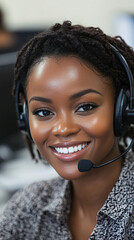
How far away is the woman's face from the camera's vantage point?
1025 mm

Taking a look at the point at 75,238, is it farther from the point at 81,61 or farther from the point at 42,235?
the point at 81,61

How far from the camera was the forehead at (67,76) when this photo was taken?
1.02 metres

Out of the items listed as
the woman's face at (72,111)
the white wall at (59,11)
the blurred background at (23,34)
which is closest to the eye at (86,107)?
the woman's face at (72,111)

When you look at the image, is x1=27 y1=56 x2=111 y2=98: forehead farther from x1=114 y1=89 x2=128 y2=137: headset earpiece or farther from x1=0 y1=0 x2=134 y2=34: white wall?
x1=0 y1=0 x2=134 y2=34: white wall

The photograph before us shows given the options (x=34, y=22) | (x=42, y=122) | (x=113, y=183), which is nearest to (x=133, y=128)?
(x=113, y=183)

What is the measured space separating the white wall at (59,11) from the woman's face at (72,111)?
304 centimetres

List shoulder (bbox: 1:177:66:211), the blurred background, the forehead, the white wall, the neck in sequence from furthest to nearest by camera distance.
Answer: the white wall < the blurred background < shoulder (bbox: 1:177:66:211) < the neck < the forehead

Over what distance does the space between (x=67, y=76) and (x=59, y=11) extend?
3.34 metres

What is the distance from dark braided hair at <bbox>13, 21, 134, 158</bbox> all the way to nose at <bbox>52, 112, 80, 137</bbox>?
0.14 m

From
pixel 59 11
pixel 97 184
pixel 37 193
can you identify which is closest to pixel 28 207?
pixel 37 193

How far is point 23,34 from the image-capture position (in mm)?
3541

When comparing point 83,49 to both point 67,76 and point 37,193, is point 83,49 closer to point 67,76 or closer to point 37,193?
point 67,76

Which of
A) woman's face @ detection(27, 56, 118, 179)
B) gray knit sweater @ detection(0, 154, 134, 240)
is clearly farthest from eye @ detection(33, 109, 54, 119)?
gray knit sweater @ detection(0, 154, 134, 240)

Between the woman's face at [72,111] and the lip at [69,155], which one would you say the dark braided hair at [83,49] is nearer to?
the woman's face at [72,111]
